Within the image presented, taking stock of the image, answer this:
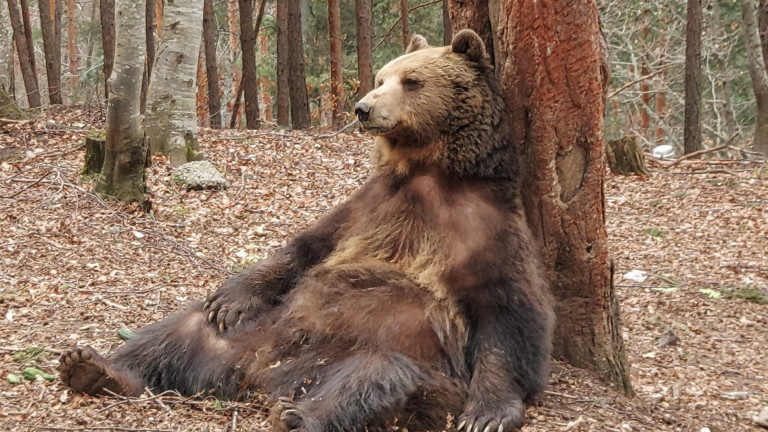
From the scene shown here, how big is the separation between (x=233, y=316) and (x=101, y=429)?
3.81 ft

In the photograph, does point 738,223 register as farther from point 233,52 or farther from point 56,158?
point 233,52

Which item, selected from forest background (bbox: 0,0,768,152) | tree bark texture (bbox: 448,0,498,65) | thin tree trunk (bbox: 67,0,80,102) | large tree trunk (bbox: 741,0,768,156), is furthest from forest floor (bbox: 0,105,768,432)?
thin tree trunk (bbox: 67,0,80,102)

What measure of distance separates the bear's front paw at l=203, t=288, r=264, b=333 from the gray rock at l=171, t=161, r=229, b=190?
4.96m

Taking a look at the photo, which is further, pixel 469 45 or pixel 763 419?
pixel 763 419

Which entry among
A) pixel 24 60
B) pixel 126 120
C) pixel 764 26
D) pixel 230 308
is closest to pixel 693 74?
pixel 764 26

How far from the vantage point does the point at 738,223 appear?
9.89 metres

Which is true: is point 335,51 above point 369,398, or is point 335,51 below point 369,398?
above

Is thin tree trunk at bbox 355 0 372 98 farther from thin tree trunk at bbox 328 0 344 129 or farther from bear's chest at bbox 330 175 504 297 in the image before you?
bear's chest at bbox 330 175 504 297

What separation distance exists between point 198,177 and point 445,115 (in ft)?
19.1

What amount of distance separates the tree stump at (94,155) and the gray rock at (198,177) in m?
1.10

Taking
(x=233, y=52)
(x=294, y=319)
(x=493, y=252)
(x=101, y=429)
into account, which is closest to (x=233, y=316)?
(x=294, y=319)

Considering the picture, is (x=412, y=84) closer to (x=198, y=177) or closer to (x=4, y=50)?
(x=198, y=177)

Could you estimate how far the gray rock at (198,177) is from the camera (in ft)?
32.1

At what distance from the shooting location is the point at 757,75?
13719 mm
